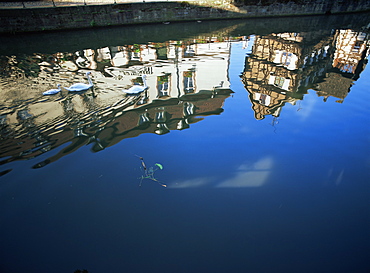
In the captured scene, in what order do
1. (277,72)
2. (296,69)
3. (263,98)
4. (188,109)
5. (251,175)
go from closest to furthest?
1. (251,175)
2. (188,109)
3. (263,98)
4. (277,72)
5. (296,69)

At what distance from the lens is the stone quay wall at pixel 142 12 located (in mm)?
20406

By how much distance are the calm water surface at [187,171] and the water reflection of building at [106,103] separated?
0.06m

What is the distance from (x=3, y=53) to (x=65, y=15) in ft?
27.0

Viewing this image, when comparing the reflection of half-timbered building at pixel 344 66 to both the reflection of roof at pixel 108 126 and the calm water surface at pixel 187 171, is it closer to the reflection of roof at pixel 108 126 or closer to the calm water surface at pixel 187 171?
the calm water surface at pixel 187 171

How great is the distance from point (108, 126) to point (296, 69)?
10109mm

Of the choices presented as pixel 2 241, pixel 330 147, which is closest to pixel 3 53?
pixel 2 241

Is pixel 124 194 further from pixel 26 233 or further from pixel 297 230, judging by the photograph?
pixel 297 230

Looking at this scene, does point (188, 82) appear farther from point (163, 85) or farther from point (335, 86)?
point (335, 86)

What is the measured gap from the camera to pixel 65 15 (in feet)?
70.8

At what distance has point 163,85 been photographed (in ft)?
33.7

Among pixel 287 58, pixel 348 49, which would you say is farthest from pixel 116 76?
pixel 348 49

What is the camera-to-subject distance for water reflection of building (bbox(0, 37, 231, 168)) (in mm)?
6832

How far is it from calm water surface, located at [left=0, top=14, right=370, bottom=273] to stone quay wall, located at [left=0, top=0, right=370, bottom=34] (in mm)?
11338

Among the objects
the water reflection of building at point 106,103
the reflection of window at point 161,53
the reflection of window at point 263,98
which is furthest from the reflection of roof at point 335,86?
the reflection of window at point 161,53
